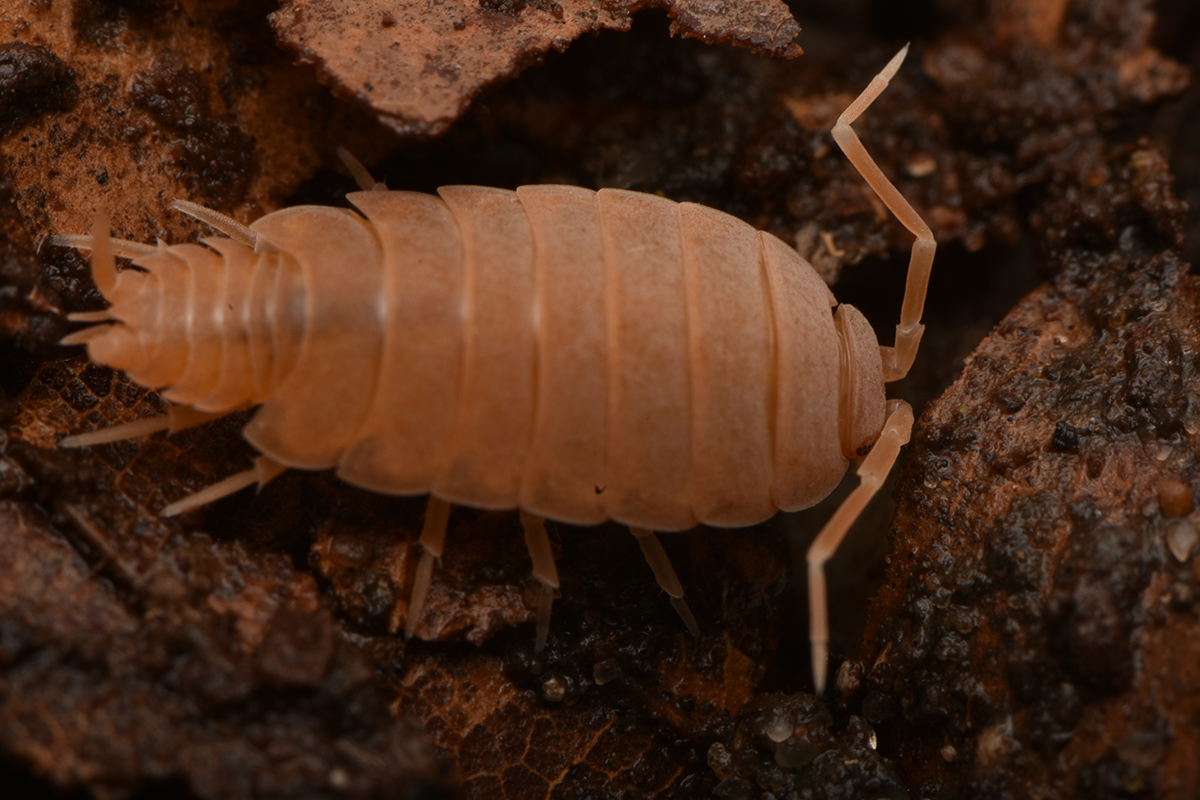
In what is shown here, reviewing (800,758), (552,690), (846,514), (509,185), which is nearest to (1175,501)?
(846,514)

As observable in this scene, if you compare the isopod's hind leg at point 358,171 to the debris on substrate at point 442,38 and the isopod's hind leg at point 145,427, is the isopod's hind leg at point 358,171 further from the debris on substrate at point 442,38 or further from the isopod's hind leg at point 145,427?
the isopod's hind leg at point 145,427

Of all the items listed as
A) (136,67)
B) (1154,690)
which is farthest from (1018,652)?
(136,67)

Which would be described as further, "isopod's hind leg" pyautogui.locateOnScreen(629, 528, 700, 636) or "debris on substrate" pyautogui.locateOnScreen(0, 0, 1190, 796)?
"isopod's hind leg" pyautogui.locateOnScreen(629, 528, 700, 636)

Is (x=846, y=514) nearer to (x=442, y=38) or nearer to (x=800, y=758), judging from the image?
(x=800, y=758)

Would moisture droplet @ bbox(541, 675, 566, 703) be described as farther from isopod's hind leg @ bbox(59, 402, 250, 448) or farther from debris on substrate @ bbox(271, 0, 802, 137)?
debris on substrate @ bbox(271, 0, 802, 137)

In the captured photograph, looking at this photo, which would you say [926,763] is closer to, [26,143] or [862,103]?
[862,103]

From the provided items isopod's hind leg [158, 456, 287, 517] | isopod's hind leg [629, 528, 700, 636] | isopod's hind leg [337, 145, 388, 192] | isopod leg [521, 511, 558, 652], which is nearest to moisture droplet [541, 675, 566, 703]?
isopod leg [521, 511, 558, 652]
